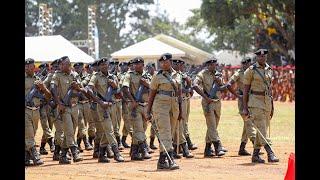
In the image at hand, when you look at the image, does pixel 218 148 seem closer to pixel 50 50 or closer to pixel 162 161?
pixel 162 161

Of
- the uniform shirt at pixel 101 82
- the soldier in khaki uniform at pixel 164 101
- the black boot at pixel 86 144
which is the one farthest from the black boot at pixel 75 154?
the black boot at pixel 86 144

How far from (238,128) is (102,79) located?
8.46 meters

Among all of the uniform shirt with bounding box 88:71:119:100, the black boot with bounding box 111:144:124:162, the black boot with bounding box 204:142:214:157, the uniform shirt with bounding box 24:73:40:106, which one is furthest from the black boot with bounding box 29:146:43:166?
the black boot with bounding box 204:142:214:157

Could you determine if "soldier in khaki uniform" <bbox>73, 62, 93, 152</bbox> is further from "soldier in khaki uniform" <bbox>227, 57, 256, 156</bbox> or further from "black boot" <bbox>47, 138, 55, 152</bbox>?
"soldier in khaki uniform" <bbox>227, 57, 256, 156</bbox>

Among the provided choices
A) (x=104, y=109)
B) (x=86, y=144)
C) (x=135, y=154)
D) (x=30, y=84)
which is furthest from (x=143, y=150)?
(x=86, y=144)

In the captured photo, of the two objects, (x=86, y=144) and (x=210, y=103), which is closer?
(x=210, y=103)

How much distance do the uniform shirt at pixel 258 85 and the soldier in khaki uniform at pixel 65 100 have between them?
308 cm

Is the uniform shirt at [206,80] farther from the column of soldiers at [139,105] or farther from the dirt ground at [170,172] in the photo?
the dirt ground at [170,172]

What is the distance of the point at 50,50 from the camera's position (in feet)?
87.2

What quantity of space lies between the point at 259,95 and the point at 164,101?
→ 5.52ft

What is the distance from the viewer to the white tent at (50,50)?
85.8 ft

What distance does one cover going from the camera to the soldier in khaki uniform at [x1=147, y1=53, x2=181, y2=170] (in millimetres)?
10602
